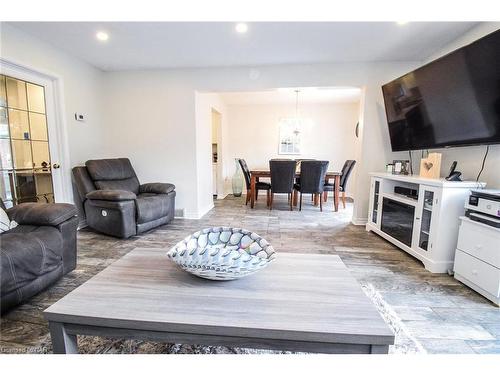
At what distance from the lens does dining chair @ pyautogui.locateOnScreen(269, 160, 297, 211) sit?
4.20m

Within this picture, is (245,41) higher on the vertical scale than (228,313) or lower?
higher

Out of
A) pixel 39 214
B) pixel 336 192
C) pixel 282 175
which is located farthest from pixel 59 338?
pixel 336 192

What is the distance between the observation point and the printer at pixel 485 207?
64.7 inches

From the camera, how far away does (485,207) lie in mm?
1719

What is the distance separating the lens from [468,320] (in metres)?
1.47

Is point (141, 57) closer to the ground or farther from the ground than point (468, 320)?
farther from the ground

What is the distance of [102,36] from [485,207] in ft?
12.8

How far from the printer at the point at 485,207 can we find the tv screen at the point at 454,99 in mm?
458

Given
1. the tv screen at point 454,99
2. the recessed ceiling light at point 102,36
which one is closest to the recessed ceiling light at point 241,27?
the recessed ceiling light at point 102,36

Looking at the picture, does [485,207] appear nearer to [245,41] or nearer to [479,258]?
[479,258]

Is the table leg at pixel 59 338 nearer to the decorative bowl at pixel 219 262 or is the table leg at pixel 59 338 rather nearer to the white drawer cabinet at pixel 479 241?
the decorative bowl at pixel 219 262

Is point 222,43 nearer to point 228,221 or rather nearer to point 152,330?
point 228,221
